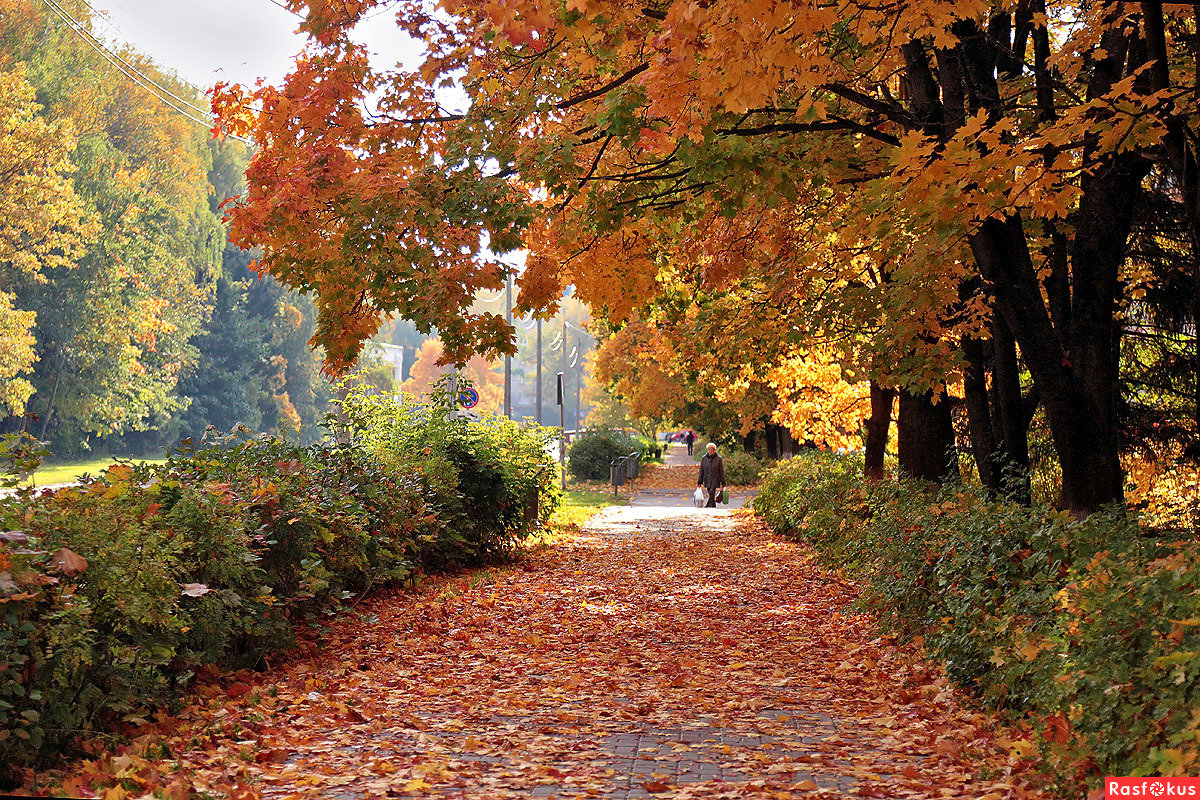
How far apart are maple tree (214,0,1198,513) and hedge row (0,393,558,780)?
177 cm

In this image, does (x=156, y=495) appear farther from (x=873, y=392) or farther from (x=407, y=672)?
(x=873, y=392)

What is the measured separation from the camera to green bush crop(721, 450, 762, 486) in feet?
127

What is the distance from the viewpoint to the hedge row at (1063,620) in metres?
4.39

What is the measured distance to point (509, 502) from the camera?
14859mm

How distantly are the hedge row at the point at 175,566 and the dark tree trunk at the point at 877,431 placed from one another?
7453 mm

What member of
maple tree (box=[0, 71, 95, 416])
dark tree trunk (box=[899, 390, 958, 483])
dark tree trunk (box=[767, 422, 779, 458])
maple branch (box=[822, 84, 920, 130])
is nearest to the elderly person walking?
dark tree trunk (box=[767, 422, 779, 458])

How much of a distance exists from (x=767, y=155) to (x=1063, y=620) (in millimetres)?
4705

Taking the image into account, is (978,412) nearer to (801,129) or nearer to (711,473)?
(801,129)

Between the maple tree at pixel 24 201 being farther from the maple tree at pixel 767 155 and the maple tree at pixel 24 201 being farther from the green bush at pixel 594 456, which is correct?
the maple tree at pixel 767 155

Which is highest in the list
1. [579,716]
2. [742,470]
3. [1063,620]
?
[742,470]

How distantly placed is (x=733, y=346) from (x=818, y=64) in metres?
7.82

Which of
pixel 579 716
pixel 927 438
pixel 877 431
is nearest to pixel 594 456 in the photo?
pixel 877 431

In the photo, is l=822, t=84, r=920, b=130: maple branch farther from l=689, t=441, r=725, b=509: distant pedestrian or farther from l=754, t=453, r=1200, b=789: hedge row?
l=689, t=441, r=725, b=509: distant pedestrian

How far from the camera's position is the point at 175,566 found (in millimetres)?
6469
